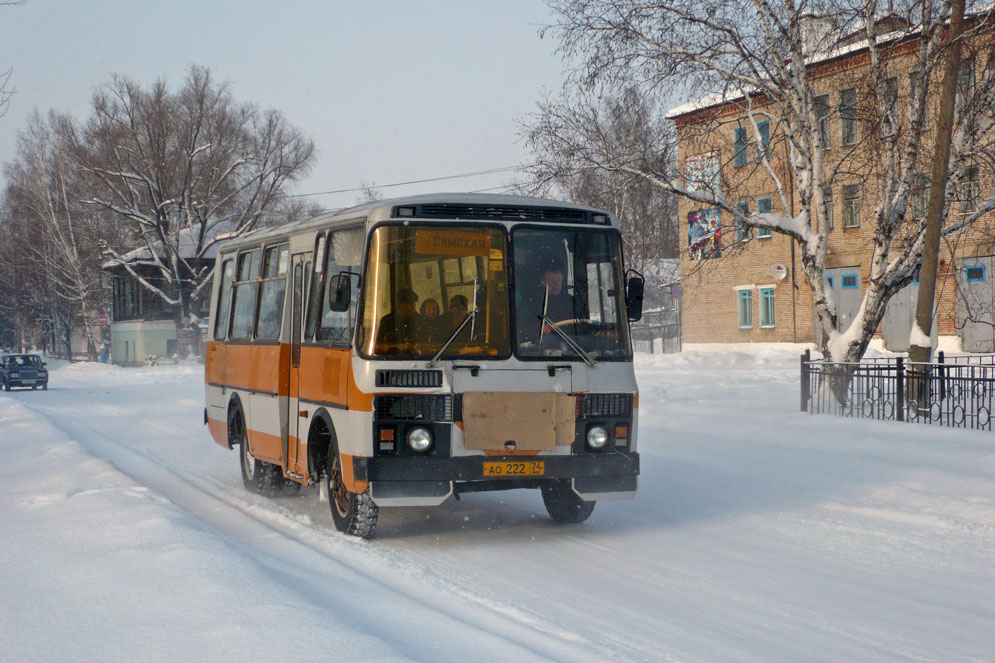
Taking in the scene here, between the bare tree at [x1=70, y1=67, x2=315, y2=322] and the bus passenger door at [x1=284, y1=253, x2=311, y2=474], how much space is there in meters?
46.0

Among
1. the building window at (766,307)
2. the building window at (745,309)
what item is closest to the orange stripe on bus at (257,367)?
the building window at (766,307)

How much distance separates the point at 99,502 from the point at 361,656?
5806mm

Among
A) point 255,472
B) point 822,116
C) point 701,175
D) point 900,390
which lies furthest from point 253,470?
point 822,116

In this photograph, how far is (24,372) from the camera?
43938 millimetres

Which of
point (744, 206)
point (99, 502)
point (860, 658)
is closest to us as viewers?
point (860, 658)

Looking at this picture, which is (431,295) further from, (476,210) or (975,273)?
(975,273)

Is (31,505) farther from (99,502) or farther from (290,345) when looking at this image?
(290,345)

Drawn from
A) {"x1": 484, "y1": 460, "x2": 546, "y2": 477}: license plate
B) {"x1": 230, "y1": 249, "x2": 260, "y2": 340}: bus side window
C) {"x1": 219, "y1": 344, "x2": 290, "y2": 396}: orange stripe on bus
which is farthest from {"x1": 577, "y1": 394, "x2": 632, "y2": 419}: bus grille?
{"x1": 230, "y1": 249, "x2": 260, "y2": 340}: bus side window

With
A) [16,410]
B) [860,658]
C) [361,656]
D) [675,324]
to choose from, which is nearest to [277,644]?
[361,656]

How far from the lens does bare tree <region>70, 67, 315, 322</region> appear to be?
54844 millimetres

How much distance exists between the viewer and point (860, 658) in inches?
222

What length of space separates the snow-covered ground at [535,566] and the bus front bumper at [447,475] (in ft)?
1.55

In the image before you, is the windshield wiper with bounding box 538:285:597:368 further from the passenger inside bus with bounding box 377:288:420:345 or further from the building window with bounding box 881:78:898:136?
the building window with bounding box 881:78:898:136

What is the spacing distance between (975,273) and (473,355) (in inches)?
1393
